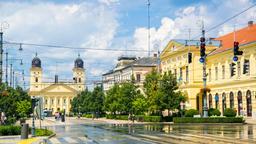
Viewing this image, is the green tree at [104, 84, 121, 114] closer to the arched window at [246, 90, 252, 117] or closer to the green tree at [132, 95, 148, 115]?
the green tree at [132, 95, 148, 115]

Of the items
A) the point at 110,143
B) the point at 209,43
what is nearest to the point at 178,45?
the point at 209,43

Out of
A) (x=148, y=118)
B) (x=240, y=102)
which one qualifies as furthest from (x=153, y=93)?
(x=240, y=102)

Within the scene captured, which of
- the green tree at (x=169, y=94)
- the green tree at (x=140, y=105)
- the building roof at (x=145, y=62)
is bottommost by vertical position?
the green tree at (x=140, y=105)

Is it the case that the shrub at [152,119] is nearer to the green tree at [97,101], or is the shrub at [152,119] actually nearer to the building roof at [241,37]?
the building roof at [241,37]

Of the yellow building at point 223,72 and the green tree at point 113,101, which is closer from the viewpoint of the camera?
the yellow building at point 223,72

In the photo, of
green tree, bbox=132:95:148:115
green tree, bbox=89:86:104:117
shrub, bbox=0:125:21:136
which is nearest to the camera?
shrub, bbox=0:125:21:136

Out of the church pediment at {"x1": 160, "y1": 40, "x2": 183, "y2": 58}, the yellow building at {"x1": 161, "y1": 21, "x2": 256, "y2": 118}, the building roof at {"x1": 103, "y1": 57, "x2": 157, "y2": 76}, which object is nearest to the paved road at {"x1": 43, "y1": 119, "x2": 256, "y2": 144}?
the yellow building at {"x1": 161, "y1": 21, "x2": 256, "y2": 118}

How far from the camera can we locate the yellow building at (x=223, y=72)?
66062 millimetres

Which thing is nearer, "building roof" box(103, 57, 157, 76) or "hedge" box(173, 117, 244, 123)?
"hedge" box(173, 117, 244, 123)

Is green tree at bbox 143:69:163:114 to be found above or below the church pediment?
below

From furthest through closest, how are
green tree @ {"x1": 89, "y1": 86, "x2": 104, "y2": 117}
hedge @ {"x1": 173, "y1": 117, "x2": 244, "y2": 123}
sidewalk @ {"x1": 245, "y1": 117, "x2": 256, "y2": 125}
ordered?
green tree @ {"x1": 89, "y1": 86, "x2": 104, "y2": 117}
sidewalk @ {"x1": 245, "y1": 117, "x2": 256, "y2": 125}
hedge @ {"x1": 173, "y1": 117, "x2": 244, "y2": 123}

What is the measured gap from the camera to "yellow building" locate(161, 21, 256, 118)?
6606 centimetres

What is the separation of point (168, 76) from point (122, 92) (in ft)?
66.7

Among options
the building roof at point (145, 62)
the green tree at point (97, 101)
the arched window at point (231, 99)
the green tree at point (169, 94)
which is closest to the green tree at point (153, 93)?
the green tree at point (169, 94)
